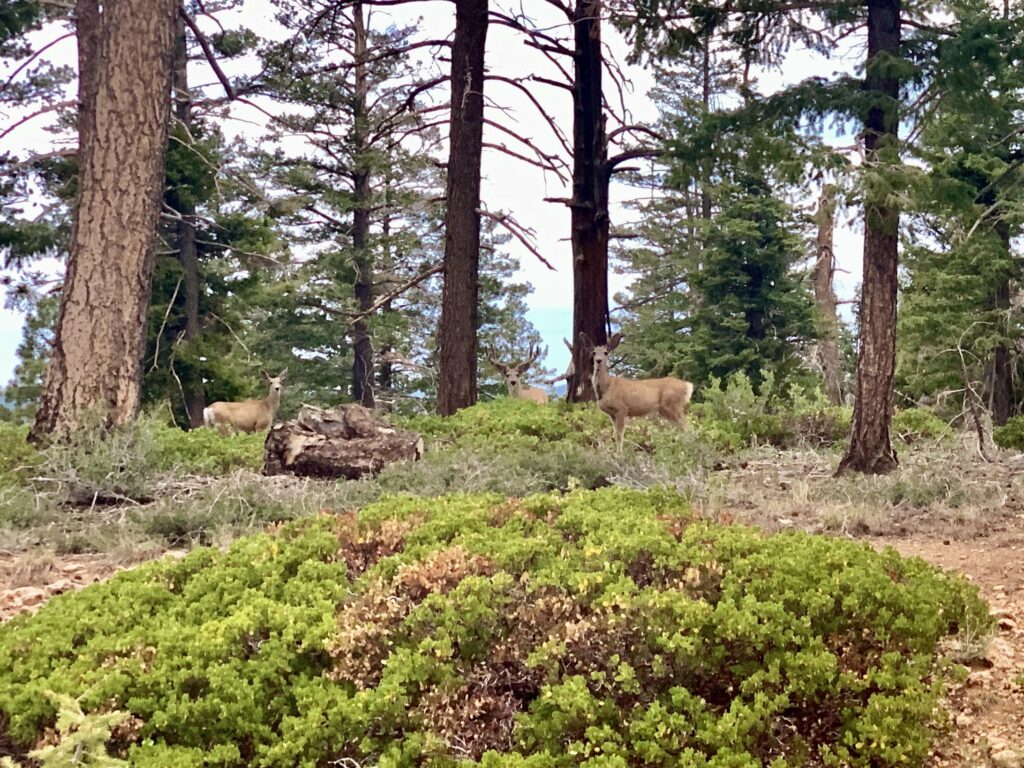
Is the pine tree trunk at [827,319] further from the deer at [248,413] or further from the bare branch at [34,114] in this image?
the bare branch at [34,114]

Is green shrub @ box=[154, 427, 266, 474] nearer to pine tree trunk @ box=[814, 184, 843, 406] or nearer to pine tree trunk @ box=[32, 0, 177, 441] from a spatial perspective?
pine tree trunk @ box=[32, 0, 177, 441]

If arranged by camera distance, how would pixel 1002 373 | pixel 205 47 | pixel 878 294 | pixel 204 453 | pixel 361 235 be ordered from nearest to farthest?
pixel 878 294 → pixel 204 453 → pixel 205 47 → pixel 1002 373 → pixel 361 235

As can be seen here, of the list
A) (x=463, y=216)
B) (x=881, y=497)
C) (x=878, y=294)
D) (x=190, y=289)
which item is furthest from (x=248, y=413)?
(x=881, y=497)

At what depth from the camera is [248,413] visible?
631 inches

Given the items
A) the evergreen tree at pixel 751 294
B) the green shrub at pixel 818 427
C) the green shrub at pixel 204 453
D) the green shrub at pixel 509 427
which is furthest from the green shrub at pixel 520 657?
the evergreen tree at pixel 751 294

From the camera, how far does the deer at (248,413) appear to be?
52.1ft

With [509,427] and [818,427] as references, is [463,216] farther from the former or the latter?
[818,427]

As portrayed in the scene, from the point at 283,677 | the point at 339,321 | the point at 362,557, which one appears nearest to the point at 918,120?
the point at 362,557

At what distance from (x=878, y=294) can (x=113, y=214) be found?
22.9 ft

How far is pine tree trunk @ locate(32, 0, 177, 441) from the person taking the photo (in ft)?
25.2

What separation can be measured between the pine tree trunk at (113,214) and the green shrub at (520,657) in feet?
15.1

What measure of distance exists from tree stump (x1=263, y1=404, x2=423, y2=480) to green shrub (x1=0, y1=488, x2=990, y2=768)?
13.5 feet

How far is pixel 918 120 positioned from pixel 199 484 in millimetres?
7231

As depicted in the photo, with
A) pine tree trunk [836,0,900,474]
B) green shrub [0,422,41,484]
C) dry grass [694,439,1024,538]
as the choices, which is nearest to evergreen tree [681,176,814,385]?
dry grass [694,439,1024,538]
